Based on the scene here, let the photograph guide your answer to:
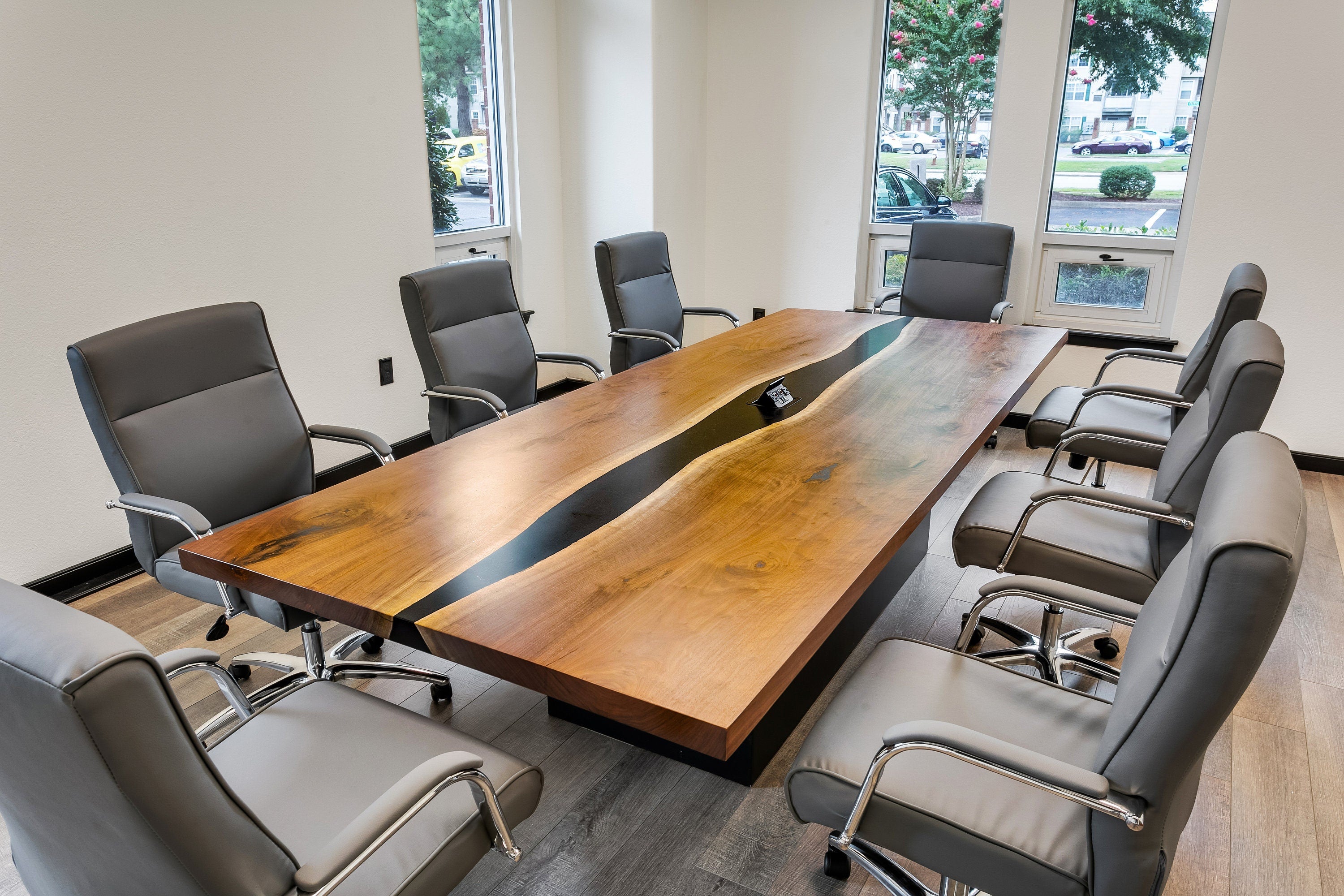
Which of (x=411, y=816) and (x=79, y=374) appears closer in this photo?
(x=411, y=816)

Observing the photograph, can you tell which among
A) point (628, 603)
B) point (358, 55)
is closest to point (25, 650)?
point (628, 603)

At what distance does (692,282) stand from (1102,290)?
2.31 meters

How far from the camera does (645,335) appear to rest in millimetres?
3844

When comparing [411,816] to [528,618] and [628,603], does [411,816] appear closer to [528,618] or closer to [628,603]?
[528,618]

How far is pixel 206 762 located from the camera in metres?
1.00

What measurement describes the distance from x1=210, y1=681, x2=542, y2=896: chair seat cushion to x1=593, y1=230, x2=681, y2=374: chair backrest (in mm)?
2319

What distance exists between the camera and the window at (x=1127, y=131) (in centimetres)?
443

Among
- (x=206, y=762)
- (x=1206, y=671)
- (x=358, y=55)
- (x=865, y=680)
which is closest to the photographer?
(x=206, y=762)

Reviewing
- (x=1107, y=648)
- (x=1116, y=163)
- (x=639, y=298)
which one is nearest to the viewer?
(x=1107, y=648)

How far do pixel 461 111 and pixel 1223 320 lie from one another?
348 centimetres

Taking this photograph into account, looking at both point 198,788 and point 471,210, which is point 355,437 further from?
point 471,210

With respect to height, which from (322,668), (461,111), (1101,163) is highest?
(461,111)

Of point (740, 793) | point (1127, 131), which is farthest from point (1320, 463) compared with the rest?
point (740, 793)

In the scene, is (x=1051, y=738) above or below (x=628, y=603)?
below
